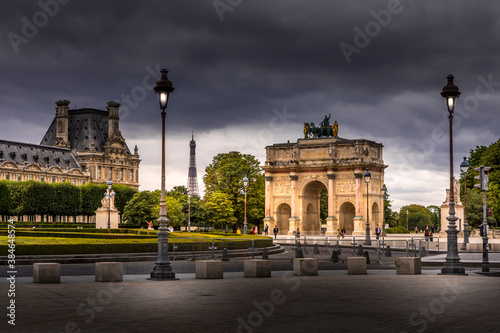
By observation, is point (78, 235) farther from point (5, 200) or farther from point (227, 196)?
point (5, 200)

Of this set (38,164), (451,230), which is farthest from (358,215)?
(38,164)

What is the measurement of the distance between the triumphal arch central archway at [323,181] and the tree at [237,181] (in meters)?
3.41

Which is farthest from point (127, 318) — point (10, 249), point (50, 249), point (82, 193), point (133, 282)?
point (82, 193)

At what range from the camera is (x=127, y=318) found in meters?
14.2

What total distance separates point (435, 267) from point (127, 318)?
23.6m

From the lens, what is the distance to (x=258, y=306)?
16.2 metres

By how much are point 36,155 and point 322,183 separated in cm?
9390

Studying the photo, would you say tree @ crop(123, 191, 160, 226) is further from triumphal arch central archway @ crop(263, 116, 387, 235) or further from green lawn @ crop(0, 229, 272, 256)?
green lawn @ crop(0, 229, 272, 256)

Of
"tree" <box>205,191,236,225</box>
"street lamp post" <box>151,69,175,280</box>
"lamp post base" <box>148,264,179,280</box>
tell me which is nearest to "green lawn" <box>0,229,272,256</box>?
"street lamp post" <box>151,69,175,280</box>

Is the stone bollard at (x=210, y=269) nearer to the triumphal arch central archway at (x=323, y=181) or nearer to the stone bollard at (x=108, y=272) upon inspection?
the stone bollard at (x=108, y=272)

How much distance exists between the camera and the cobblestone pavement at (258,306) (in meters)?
13.2

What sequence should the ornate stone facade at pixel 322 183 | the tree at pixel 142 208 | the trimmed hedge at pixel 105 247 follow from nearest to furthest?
1. the trimmed hedge at pixel 105 247
2. the tree at pixel 142 208
3. the ornate stone facade at pixel 322 183

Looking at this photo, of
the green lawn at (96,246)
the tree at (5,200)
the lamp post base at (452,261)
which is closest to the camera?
the lamp post base at (452,261)

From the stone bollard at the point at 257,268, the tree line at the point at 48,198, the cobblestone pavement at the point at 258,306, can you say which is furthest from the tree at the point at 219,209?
the cobblestone pavement at the point at 258,306
